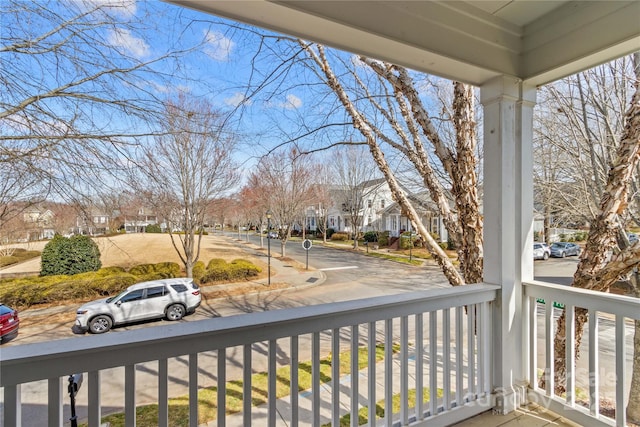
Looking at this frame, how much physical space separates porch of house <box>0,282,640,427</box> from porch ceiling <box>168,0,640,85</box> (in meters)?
1.29

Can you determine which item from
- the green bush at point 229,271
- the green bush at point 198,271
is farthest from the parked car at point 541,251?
the green bush at point 198,271

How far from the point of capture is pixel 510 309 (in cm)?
185

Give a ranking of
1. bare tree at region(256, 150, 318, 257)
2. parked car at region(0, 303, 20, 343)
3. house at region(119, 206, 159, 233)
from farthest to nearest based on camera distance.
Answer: bare tree at region(256, 150, 318, 257) → house at region(119, 206, 159, 233) → parked car at region(0, 303, 20, 343)

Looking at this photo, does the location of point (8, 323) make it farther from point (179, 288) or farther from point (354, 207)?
point (354, 207)

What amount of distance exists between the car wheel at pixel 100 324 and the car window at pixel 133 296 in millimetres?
141

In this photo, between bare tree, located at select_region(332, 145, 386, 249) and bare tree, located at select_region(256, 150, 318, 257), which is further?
bare tree, located at select_region(332, 145, 386, 249)

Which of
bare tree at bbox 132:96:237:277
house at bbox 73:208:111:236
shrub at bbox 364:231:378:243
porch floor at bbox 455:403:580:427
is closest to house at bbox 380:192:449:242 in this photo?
shrub at bbox 364:231:378:243

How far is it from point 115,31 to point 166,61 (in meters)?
0.40

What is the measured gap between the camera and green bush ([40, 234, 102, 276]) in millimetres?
1779

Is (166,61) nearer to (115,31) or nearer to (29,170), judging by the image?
(115,31)

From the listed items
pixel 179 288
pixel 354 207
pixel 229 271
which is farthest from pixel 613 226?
pixel 179 288

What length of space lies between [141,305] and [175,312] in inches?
9.0

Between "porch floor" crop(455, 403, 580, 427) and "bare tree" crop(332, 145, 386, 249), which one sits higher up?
"bare tree" crop(332, 145, 386, 249)

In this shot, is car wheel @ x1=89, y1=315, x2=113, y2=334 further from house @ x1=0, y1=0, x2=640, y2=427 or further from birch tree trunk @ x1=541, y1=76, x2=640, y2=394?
birch tree trunk @ x1=541, y1=76, x2=640, y2=394
